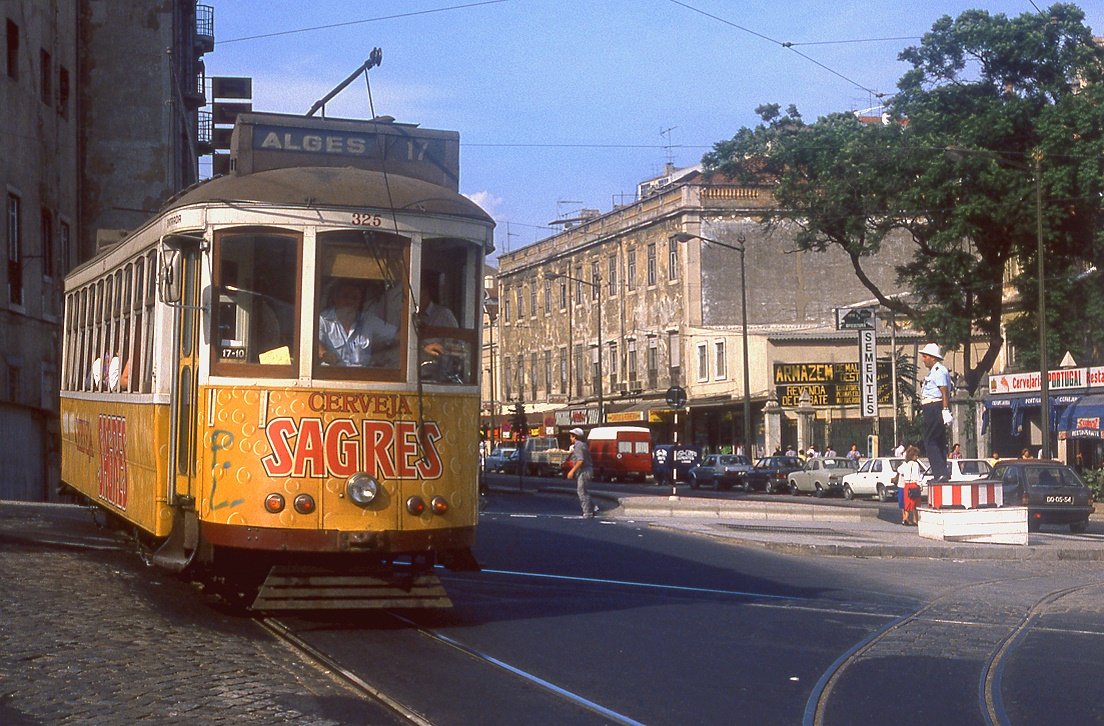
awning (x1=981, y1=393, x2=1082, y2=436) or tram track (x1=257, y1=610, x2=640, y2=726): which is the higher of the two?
awning (x1=981, y1=393, x2=1082, y2=436)

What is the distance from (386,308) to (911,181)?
3555 cm

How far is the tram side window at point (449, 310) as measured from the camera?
35.1ft

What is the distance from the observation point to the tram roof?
10.6 m

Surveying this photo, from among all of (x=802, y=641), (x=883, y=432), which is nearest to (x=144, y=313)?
(x=802, y=641)

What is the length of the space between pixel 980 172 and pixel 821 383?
19.0 meters

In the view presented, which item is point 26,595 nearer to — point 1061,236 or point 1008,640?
point 1008,640

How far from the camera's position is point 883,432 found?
5916 centimetres

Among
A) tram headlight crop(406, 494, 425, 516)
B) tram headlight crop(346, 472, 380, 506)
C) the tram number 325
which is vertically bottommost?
tram headlight crop(406, 494, 425, 516)

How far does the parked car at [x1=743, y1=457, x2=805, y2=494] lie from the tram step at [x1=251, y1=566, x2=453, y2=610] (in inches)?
1569

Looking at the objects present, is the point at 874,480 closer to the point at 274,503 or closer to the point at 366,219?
the point at 366,219

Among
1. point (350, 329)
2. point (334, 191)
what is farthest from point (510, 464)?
point (350, 329)

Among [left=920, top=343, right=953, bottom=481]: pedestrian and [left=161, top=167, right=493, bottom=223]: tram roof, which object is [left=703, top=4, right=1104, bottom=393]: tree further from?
[left=161, top=167, right=493, bottom=223]: tram roof

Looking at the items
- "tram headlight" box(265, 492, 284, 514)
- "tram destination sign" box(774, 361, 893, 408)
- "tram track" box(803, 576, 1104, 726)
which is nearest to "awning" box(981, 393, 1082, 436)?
"tram destination sign" box(774, 361, 893, 408)

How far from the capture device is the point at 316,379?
1030cm
